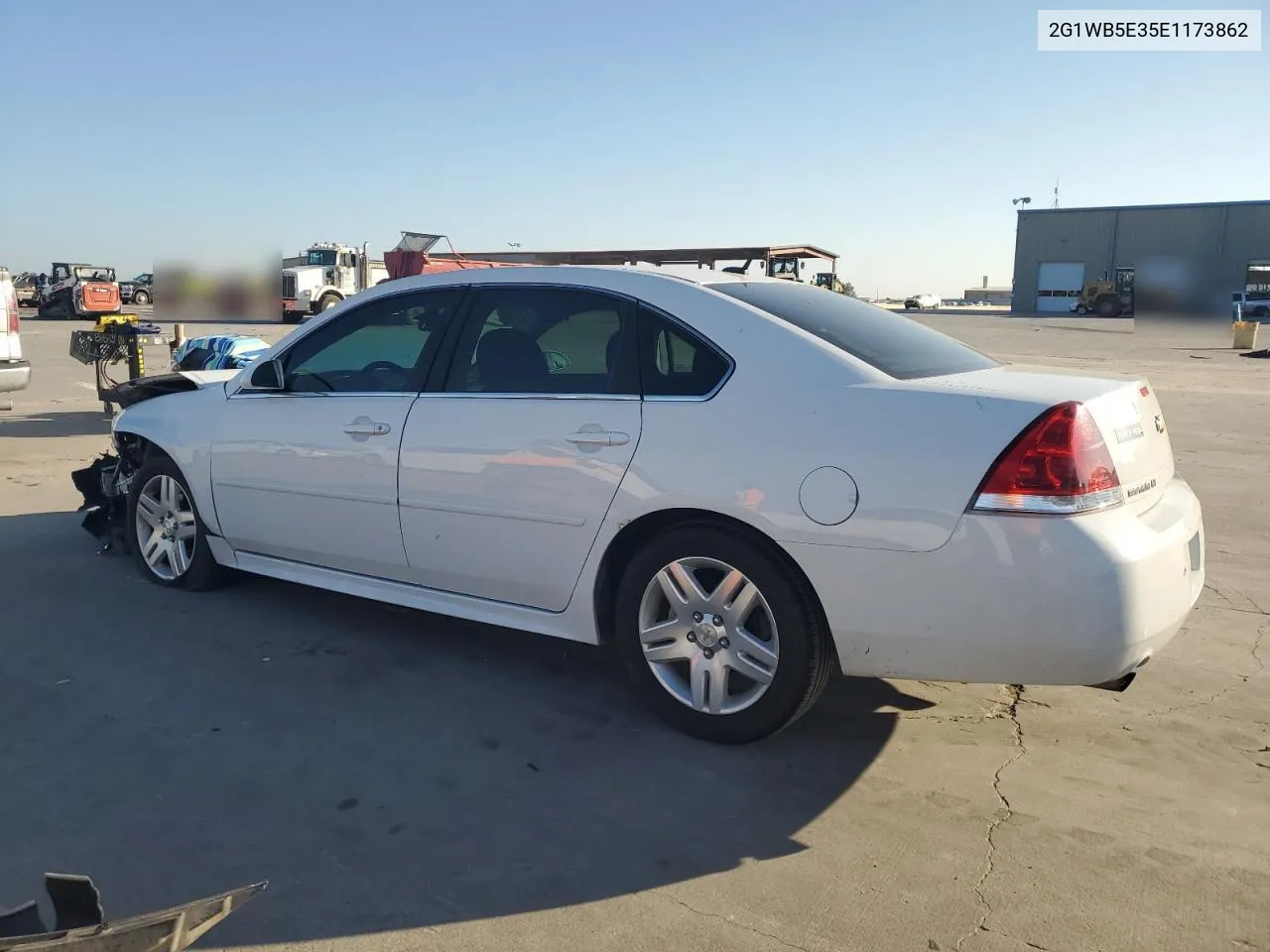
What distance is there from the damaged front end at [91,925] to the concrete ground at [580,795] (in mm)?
238

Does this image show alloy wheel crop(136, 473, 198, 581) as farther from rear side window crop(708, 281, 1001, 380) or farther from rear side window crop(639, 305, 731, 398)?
rear side window crop(708, 281, 1001, 380)

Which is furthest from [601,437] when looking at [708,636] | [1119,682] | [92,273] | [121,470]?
[92,273]

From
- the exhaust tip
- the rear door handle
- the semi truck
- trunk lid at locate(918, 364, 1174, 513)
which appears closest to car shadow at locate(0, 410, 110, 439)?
the rear door handle

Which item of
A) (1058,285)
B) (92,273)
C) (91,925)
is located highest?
(1058,285)

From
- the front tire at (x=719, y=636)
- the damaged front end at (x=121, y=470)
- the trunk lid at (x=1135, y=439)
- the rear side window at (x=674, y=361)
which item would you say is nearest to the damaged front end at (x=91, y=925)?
the front tire at (x=719, y=636)

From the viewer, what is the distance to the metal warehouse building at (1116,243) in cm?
5116

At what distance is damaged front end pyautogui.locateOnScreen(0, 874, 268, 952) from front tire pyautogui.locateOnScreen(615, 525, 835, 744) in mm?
1578

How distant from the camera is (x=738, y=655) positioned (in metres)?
3.38

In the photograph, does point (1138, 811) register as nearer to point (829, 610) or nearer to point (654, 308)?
point (829, 610)

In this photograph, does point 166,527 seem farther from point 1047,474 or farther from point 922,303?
point 922,303

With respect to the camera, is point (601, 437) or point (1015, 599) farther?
point (601, 437)

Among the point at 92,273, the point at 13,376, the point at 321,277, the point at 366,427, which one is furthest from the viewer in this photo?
the point at 92,273

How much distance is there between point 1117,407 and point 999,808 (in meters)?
1.30

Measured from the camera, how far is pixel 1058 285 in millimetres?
65125
